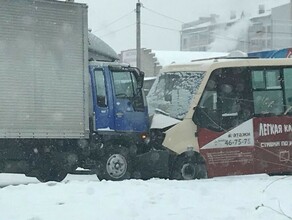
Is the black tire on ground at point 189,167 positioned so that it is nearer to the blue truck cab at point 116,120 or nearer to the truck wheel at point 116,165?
the blue truck cab at point 116,120

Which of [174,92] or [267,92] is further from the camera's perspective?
[267,92]

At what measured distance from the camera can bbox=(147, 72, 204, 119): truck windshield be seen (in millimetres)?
10922

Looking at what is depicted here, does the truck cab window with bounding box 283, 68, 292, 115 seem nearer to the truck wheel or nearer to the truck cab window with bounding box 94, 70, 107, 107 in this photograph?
the truck wheel

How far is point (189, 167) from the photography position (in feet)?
35.7

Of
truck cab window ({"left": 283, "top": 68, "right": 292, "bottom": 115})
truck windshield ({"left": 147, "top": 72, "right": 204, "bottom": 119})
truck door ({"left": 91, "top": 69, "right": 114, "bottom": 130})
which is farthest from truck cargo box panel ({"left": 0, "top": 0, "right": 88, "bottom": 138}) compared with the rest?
truck cab window ({"left": 283, "top": 68, "right": 292, "bottom": 115})

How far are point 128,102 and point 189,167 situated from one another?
5.97 feet

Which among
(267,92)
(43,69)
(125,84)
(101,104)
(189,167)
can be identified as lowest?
(189,167)

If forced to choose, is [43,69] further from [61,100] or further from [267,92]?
[267,92]

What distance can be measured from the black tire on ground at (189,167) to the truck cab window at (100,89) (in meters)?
1.92

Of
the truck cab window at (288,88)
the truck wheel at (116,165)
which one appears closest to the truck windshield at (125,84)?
the truck wheel at (116,165)

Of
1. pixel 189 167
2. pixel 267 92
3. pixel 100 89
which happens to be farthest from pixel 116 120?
pixel 267 92

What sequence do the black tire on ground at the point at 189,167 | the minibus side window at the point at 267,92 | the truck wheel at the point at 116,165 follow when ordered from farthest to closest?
1. the minibus side window at the point at 267,92
2. the black tire on ground at the point at 189,167
3. the truck wheel at the point at 116,165

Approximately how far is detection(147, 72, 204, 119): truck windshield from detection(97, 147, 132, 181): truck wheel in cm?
119

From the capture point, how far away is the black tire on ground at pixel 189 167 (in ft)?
35.6
